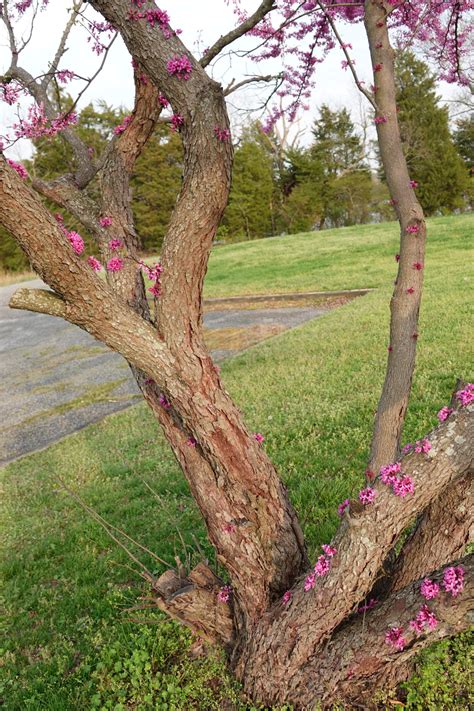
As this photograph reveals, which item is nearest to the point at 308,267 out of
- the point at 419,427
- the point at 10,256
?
the point at 419,427

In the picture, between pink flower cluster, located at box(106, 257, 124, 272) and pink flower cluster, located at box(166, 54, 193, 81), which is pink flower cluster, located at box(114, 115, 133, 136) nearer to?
pink flower cluster, located at box(166, 54, 193, 81)

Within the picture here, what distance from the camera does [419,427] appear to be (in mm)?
4918

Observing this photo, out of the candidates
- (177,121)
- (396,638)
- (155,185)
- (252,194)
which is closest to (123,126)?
(177,121)

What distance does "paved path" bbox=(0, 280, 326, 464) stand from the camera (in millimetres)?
7691

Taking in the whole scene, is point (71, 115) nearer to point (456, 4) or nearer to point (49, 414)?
point (456, 4)

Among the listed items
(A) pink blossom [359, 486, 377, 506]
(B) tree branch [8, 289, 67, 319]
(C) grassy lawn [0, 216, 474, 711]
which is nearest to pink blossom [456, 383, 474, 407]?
(A) pink blossom [359, 486, 377, 506]

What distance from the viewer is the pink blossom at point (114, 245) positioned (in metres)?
2.57

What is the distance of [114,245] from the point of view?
2576 mm

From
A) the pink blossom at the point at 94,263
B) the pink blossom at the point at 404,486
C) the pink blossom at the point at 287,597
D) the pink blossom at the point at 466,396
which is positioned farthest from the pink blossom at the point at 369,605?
the pink blossom at the point at 94,263

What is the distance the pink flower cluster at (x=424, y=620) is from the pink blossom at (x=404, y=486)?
17.2 inches

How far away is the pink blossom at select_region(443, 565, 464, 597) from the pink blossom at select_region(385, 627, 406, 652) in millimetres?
282

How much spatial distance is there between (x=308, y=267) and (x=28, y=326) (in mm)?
9868

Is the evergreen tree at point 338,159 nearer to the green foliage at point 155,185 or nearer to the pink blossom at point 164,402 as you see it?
the green foliage at point 155,185

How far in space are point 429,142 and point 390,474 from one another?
1329 inches
